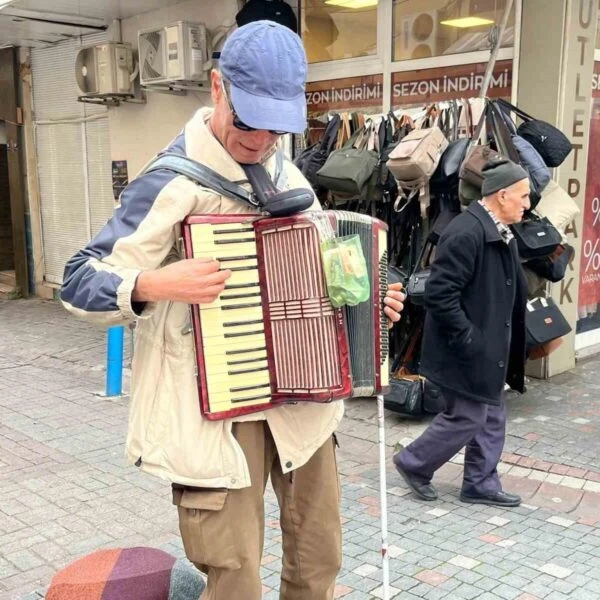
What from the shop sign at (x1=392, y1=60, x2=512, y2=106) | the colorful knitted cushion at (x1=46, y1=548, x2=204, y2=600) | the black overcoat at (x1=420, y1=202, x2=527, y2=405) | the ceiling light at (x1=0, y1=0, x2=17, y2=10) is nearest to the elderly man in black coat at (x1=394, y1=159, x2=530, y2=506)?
the black overcoat at (x1=420, y1=202, x2=527, y2=405)

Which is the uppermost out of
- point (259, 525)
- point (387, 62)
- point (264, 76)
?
point (387, 62)

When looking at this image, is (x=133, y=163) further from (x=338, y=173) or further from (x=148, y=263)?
(x=148, y=263)

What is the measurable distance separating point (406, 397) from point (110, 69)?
5523 millimetres

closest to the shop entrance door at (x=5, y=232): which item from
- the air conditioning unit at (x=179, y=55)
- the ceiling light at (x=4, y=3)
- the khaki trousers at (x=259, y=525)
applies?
the ceiling light at (x=4, y=3)

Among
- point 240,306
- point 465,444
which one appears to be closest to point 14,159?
point 465,444

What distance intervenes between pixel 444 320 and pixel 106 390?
3.62 m

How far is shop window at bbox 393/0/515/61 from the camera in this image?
249 inches

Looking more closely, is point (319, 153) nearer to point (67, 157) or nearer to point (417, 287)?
point (417, 287)

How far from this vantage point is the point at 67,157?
426 inches

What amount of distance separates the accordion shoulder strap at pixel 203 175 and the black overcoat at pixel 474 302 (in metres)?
1.95

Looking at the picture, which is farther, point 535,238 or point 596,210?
point 596,210

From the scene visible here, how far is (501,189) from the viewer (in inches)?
159

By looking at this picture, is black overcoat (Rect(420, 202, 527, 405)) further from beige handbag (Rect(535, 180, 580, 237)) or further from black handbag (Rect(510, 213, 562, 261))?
beige handbag (Rect(535, 180, 580, 237))

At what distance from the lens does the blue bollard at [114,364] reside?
630cm
